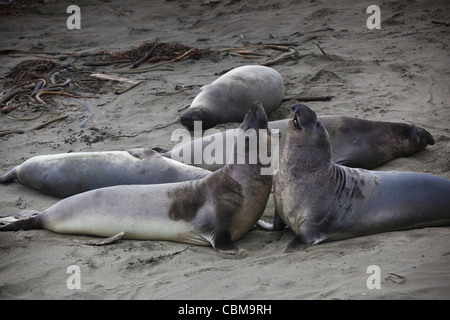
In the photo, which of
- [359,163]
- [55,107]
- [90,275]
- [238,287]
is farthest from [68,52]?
[238,287]

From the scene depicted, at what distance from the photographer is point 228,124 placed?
23.1 ft

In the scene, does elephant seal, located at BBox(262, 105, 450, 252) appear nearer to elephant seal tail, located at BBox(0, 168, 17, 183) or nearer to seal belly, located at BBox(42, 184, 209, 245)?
seal belly, located at BBox(42, 184, 209, 245)

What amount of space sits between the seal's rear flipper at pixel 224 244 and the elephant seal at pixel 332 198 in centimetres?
48

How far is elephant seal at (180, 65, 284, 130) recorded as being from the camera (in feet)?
22.9

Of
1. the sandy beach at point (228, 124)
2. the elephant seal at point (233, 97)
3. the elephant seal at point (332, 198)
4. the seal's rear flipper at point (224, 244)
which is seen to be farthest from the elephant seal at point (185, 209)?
the elephant seal at point (233, 97)

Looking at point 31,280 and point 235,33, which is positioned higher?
point 235,33

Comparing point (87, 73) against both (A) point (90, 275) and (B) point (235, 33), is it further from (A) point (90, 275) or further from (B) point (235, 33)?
(A) point (90, 275)

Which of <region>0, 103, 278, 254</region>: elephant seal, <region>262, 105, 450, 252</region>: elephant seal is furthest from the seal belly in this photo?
<region>262, 105, 450, 252</region>: elephant seal

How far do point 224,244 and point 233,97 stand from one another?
345 cm

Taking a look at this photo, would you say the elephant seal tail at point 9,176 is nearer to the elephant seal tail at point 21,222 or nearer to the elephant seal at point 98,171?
the elephant seal at point 98,171

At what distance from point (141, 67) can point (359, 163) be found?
203 inches

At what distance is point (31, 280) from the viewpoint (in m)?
3.73

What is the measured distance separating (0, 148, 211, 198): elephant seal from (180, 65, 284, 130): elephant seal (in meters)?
1.71

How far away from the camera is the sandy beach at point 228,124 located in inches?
134
